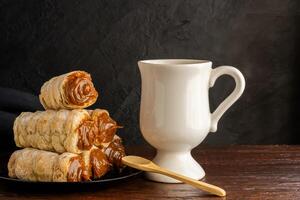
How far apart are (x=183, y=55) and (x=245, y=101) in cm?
25

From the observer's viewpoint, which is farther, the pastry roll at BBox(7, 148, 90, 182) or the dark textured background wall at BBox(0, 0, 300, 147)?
the dark textured background wall at BBox(0, 0, 300, 147)

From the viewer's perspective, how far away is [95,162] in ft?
3.29

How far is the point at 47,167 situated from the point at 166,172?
0.67 feet

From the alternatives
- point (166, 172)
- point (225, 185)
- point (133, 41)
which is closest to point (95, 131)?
point (166, 172)

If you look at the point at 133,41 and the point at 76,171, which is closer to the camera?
the point at 76,171

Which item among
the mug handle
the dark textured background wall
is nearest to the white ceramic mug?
the mug handle

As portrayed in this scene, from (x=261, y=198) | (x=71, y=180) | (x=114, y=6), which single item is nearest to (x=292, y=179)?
(x=261, y=198)

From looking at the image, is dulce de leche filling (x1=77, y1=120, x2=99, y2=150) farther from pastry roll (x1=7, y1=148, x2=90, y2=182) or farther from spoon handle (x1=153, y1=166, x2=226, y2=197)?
spoon handle (x1=153, y1=166, x2=226, y2=197)

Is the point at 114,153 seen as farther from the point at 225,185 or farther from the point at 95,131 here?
the point at 225,185

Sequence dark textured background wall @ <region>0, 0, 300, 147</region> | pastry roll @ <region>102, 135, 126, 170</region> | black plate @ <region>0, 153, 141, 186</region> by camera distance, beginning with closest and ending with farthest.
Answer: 1. black plate @ <region>0, 153, 141, 186</region>
2. pastry roll @ <region>102, 135, 126, 170</region>
3. dark textured background wall @ <region>0, 0, 300, 147</region>

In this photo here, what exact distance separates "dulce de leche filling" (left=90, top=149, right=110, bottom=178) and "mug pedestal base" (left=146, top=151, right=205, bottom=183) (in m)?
0.09

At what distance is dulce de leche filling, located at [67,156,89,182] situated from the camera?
3.17ft

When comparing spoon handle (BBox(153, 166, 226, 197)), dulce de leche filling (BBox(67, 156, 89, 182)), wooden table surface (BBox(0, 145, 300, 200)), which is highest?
dulce de leche filling (BBox(67, 156, 89, 182))

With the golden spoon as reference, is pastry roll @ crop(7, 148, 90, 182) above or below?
above
